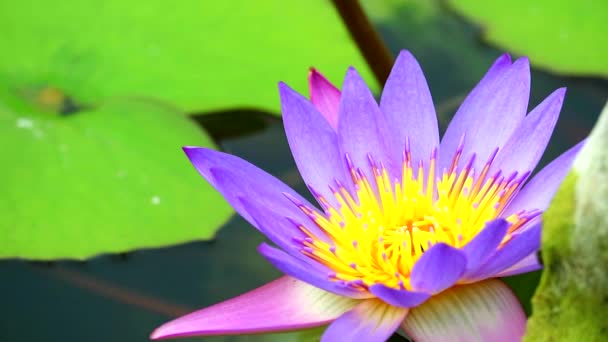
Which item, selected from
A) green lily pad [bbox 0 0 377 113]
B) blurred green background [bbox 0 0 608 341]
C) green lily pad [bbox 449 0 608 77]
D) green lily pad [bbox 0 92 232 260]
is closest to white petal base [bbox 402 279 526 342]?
blurred green background [bbox 0 0 608 341]

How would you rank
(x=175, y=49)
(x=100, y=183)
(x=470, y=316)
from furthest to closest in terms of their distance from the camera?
(x=175, y=49), (x=100, y=183), (x=470, y=316)

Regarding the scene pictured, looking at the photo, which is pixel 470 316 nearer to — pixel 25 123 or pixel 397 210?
pixel 397 210

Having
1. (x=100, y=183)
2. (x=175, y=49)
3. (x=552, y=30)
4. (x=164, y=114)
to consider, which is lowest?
(x=100, y=183)

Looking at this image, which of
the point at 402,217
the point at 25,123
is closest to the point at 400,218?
the point at 402,217

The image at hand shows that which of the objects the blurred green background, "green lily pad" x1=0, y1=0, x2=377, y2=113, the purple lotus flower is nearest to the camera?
the purple lotus flower

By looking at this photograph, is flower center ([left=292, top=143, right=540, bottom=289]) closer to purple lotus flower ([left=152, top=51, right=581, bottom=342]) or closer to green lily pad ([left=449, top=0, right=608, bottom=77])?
purple lotus flower ([left=152, top=51, right=581, bottom=342])

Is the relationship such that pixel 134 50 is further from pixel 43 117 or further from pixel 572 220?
pixel 572 220

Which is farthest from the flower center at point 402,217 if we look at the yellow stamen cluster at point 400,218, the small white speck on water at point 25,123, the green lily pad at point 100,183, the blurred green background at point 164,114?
the small white speck on water at point 25,123
